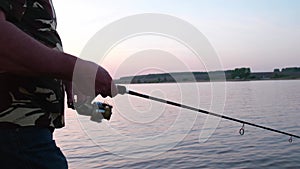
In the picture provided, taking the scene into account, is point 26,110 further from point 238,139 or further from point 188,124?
point 188,124

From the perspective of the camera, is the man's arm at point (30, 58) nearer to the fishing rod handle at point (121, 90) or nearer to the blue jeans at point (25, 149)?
the blue jeans at point (25, 149)

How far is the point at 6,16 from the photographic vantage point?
1698mm

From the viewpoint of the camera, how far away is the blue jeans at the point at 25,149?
1.89 metres

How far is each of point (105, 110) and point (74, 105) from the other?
1.14ft

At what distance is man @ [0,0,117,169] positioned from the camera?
5.43 feet

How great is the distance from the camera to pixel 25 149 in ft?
6.25

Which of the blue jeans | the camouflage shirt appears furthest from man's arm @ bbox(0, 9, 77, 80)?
the blue jeans

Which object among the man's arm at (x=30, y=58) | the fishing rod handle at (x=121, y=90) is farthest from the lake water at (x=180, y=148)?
the man's arm at (x=30, y=58)

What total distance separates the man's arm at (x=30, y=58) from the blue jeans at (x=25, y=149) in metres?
0.34

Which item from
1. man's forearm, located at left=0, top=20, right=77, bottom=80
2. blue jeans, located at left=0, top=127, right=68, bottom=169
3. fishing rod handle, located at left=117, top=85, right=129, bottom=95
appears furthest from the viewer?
fishing rod handle, located at left=117, top=85, right=129, bottom=95

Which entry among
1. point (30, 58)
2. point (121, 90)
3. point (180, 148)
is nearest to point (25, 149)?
point (30, 58)

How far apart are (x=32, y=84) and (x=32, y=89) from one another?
28 mm

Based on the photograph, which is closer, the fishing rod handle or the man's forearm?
the man's forearm

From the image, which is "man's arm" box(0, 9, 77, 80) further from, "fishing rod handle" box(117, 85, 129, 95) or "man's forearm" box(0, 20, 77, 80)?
"fishing rod handle" box(117, 85, 129, 95)
